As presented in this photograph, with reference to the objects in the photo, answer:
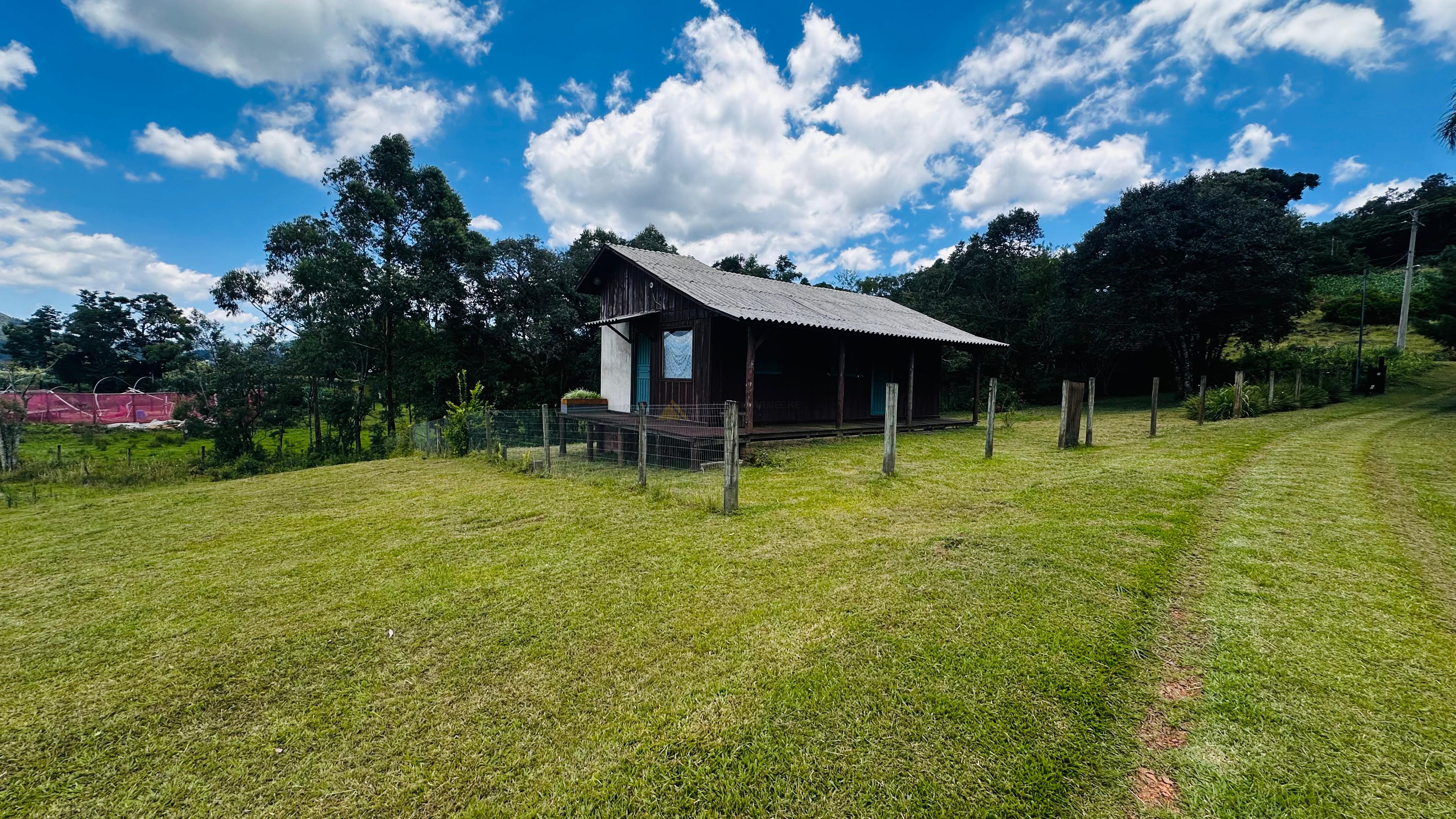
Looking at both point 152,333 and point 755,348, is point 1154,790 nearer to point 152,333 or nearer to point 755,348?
point 755,348

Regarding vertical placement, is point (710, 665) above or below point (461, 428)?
below

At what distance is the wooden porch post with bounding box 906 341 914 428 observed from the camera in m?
11.9

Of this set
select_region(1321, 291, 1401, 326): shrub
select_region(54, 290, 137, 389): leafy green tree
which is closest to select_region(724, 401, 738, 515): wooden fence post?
select_region(1321, 291, 1401, 326): shrub

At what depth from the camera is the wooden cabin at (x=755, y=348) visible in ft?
34.0

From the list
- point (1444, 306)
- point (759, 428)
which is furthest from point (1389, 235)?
point (759, 428)

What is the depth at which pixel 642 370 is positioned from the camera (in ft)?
40.4

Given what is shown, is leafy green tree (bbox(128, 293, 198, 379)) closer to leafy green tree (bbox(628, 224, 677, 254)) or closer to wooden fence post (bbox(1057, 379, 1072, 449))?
leafy green tree (bbox(628, 224, 677, 254))

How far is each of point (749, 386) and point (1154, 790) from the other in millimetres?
7889

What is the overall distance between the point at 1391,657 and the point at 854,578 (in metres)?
2.60

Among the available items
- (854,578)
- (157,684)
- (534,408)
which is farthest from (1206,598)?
(534,408)

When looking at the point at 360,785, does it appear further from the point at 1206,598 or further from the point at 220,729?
the point at 1206,598

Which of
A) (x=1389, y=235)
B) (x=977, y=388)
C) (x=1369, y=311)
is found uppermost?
(x=1389, y=235)

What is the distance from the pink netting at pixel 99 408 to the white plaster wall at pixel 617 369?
19.5 m

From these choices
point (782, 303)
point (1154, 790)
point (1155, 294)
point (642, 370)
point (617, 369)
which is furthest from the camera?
point (1155, 294)
